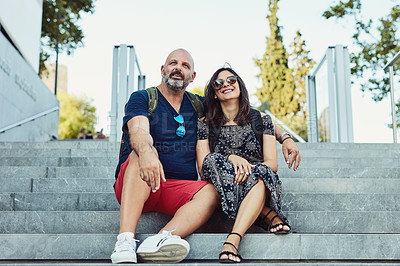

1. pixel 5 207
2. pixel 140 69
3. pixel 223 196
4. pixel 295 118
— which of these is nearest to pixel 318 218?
pixel 223 196

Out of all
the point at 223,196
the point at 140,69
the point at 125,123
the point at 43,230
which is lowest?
the point at 43,230

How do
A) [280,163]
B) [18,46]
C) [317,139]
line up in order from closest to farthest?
[280,163], [317,139], [18,46]

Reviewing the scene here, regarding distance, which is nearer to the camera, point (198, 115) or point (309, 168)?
point (198, 115)

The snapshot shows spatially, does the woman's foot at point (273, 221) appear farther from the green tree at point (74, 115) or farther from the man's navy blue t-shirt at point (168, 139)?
the green tree at point (74, 115)

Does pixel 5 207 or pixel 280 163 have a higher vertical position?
pixel 280 163

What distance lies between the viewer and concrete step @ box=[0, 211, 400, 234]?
2834 millimetres

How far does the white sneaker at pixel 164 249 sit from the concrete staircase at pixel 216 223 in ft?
0.52

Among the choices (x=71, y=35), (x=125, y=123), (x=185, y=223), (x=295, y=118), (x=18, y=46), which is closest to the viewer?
(x=185, y=223)

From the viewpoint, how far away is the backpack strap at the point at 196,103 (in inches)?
123

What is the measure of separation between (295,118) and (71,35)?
8.90m

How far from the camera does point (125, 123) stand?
9.01ft

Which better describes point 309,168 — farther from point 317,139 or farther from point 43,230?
point 317,139

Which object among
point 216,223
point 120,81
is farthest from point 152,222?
point 120,81

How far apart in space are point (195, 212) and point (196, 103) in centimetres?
86
